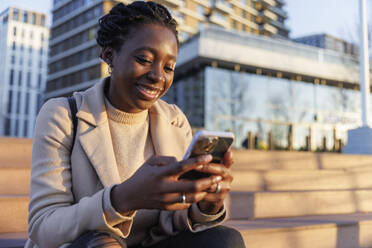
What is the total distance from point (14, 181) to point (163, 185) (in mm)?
2299

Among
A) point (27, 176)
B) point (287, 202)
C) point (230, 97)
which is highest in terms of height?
point (230, 97)

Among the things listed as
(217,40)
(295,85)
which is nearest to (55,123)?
(217,40)

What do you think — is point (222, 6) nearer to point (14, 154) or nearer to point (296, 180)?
point (296, 180)

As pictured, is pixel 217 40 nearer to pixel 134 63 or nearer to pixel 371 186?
pixel 371 186

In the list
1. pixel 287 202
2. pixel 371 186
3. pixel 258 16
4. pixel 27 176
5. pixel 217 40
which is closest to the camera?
pixel 27 176

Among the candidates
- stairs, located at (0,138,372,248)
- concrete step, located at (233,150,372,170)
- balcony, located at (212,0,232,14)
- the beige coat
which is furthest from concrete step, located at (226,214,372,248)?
balcony, located at (212,0,232,14)

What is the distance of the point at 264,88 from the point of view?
18.4 m

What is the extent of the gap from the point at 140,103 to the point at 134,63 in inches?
6.7

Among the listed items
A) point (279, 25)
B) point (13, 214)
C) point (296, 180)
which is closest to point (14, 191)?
point (13, 214)

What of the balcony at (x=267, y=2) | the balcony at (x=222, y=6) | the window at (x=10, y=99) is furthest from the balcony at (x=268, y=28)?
the window at (x=10, y=99)

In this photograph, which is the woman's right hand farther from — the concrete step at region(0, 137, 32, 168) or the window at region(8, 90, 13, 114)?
the window at region(8, 90, 13, 114)

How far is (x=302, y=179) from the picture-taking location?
4.04m

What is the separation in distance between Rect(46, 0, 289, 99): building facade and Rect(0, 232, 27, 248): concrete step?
29.0 m

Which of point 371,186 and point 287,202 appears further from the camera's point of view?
point 371,186
